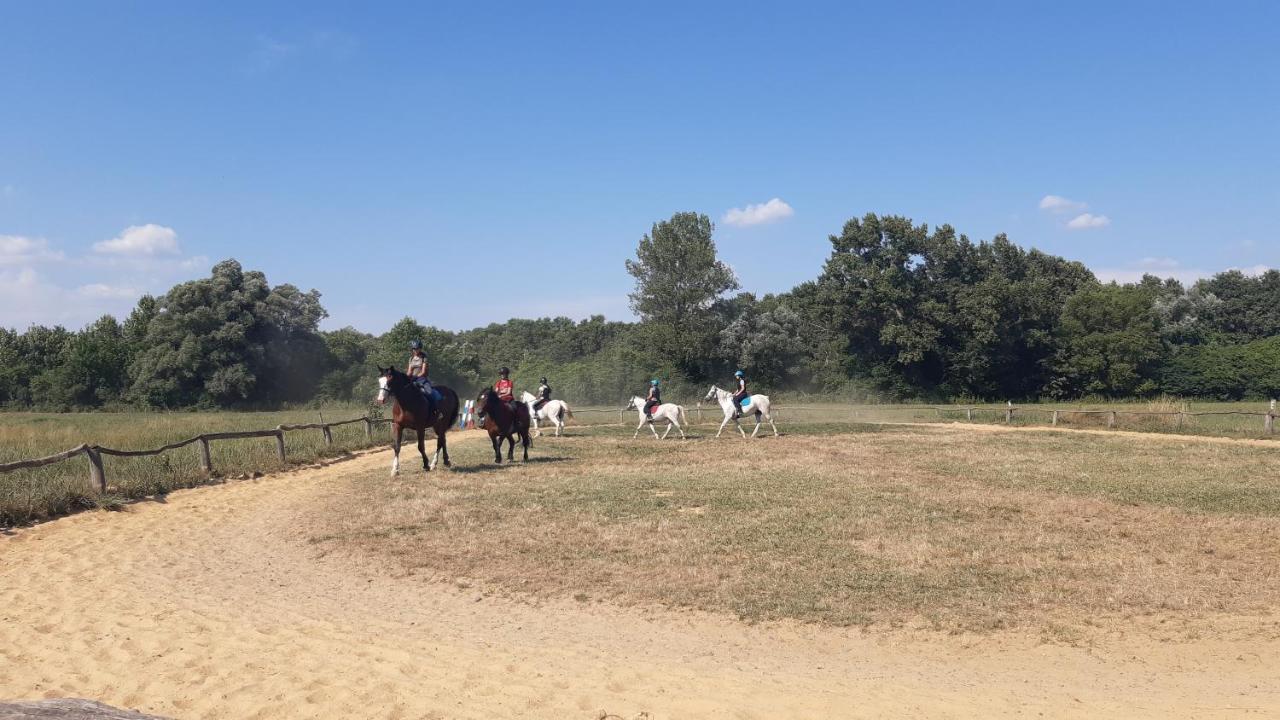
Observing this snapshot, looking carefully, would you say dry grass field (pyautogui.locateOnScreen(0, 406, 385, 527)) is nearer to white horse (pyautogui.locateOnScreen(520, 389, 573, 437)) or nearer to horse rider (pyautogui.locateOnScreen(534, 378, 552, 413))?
white horse (pyautogui.locateOnScreen(520, 389, 573, 437))

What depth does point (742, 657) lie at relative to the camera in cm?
677

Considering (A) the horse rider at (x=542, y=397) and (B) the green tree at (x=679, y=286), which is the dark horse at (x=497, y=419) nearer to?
(A) the horse rider at (x=542, y=397)

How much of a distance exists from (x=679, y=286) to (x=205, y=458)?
44.6m

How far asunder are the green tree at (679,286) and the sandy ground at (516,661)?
4833 cm

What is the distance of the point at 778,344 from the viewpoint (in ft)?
190

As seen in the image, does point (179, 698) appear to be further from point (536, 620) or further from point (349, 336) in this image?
point (349, 336)

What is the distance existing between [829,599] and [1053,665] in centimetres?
216

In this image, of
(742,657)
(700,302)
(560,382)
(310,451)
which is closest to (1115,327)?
(700,302)

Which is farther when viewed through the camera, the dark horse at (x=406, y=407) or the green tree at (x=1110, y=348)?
the green tree at (x=1110, y=348)

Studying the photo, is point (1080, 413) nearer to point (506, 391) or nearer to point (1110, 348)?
point (506, 391)

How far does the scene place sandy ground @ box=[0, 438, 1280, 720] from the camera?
19.1 ft

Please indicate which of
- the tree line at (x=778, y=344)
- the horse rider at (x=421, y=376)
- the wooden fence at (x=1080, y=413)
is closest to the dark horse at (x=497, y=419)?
the horse rider at (x=421, y=376)

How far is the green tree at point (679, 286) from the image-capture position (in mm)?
57094

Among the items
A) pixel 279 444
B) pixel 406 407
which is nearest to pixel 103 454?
pixel 279 444
